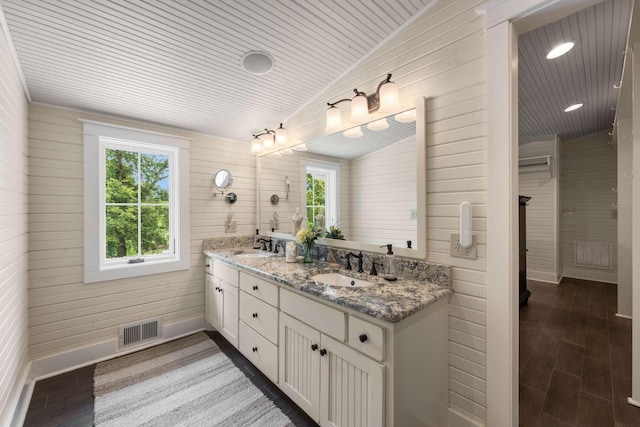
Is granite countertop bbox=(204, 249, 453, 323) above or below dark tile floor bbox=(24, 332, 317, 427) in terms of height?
above

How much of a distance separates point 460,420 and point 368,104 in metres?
2.12

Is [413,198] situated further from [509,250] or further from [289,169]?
[289,169]

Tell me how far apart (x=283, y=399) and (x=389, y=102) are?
7.19ft

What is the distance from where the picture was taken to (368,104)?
1986 mm

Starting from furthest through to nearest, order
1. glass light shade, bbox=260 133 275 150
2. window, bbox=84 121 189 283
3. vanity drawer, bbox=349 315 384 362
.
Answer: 1. glass light shade, bbox=260 133 275 150
2. window, bbox=84 121 189 283
3. vanity drawer, bbox=349 315 384 362

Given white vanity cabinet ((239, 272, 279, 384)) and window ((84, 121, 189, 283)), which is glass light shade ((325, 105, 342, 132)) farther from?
window ((84, 121, 189, 283))

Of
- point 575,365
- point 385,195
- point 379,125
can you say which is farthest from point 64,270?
point 575,365

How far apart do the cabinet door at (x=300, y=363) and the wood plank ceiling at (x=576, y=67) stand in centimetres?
266

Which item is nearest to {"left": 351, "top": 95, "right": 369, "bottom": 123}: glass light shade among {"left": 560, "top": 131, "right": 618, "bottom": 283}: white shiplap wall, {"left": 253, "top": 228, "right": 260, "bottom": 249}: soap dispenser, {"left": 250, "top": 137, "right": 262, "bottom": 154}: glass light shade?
{"left": 250, "top": 137, "right": 262, "bottom": 154}: glass light shade

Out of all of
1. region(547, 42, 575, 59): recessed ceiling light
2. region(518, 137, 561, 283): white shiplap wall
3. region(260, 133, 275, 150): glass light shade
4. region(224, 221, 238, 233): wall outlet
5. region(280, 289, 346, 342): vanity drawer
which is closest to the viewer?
region(280, 289, 346, 342): vanity drawer

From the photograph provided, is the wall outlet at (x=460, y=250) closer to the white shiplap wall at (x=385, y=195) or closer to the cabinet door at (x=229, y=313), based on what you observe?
the white shiplap wall at (x=385, y=195)

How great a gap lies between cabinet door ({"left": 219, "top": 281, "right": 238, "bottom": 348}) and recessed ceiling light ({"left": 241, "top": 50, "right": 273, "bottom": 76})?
1.85 m

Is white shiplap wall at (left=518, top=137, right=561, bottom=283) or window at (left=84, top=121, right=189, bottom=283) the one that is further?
white shiplap wall at (left=518, top=137, right=561, bottom=283)

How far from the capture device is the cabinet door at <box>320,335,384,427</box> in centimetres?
120
